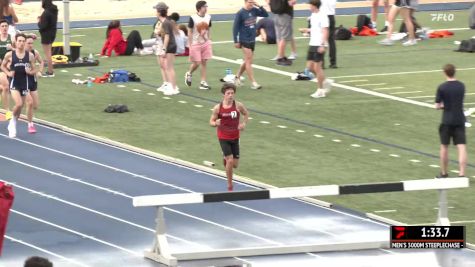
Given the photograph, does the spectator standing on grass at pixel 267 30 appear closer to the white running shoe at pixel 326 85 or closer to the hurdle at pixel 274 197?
the white running shoe at pixel 326 85

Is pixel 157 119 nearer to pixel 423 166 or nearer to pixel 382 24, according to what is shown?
pixel 423 166

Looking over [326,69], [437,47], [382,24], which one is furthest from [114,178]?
[382,24]

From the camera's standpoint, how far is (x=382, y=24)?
43781mm

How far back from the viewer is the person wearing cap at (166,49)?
103 feet

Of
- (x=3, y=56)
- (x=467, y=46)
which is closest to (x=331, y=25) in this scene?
(x=467, y=46)

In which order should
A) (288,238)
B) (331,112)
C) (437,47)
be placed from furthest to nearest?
(437,47) → (331,112) → (288,238)

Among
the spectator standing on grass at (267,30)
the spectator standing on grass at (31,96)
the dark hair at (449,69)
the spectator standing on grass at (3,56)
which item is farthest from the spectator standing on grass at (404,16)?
the dark hair at (449,69)

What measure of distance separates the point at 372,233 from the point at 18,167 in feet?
23.1

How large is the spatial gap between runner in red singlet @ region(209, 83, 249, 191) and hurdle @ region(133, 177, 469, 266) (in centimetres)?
303

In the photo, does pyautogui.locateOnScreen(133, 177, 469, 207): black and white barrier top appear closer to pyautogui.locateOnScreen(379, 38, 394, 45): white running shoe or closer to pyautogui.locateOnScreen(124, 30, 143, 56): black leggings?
pyautogui.locateOnScreen(124, 30, 143, 56): black leggings

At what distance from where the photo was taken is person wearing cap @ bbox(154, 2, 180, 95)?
103 feet

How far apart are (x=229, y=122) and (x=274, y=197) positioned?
11.2ft

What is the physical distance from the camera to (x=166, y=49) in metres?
31.2
